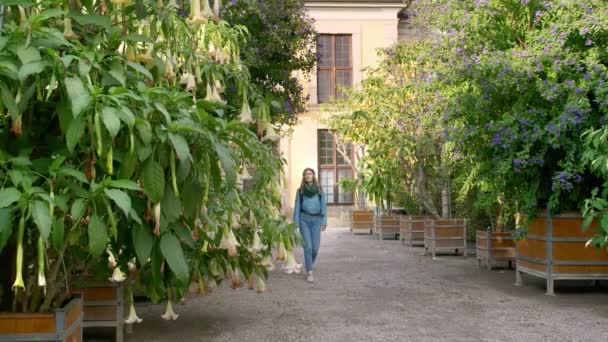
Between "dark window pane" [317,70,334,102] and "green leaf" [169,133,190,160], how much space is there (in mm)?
25682

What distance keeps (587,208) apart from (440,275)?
137 inches

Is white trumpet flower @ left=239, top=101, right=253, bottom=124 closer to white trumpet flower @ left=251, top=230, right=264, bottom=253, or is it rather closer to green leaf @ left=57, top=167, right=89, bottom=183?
white trumpet flower @ left=251, top=230, right=264, bottom=253

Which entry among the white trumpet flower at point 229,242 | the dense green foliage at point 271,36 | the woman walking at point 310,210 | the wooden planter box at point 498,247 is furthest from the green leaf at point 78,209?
the wooden planter box at point 498,247

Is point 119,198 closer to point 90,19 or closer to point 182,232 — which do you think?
point 182,232

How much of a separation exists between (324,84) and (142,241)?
84.7ft

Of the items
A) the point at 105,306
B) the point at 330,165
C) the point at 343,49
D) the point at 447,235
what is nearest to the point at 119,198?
the point at 105,306

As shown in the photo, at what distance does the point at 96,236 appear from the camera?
2092 millimetres

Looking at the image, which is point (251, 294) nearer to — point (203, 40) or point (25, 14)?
point (203, 40)

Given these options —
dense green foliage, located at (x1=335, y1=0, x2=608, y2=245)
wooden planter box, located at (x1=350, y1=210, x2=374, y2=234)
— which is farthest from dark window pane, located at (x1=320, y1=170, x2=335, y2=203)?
dense green foliage, located at (x1=335, y1=0, x2=608, y2=245)

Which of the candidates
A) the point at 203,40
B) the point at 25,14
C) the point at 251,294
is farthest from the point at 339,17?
the point at 25,14

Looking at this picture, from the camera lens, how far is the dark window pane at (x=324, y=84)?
90.9 feet

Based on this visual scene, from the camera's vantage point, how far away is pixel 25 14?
2.56 meters

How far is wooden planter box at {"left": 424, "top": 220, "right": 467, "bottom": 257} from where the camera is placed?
1292 cm

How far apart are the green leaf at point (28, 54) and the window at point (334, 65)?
2548cm
